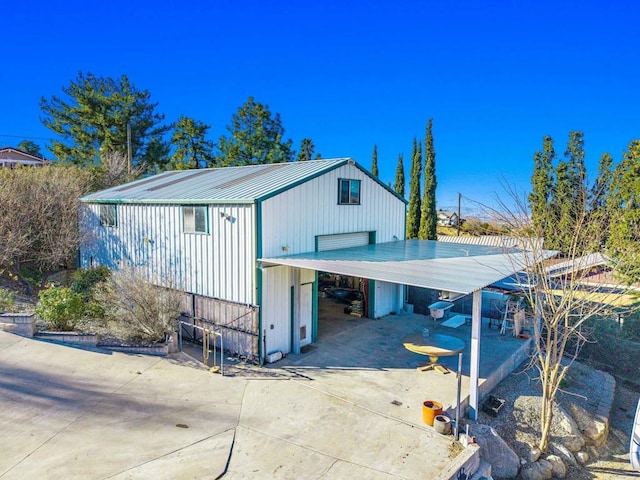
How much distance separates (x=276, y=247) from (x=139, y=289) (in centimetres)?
388

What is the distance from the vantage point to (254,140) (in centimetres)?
3394

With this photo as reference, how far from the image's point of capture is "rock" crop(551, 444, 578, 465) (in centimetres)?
827

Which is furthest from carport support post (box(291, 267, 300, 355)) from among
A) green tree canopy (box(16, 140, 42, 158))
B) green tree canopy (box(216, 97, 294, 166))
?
green tree canopy (box(16, 140, 42, 158))

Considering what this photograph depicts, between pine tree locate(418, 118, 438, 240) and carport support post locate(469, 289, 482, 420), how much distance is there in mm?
23269

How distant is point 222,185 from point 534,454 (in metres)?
10.8

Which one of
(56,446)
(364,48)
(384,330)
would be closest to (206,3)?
(364,48)

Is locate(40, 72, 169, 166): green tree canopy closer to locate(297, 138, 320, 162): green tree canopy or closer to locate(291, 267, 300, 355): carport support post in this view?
locate(297, 138, 320, 162): green tree canopy

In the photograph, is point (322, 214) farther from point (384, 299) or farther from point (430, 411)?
point (430, 411)

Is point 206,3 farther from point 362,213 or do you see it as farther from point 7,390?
point 7,390

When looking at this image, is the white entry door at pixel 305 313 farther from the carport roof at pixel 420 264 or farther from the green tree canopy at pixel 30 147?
the green tree canopy at pixel 30 147

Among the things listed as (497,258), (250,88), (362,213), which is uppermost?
(250,88)

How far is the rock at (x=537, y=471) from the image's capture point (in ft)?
25.0

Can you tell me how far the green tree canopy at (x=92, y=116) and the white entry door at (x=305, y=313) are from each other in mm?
24263

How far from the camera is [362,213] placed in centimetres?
1434
